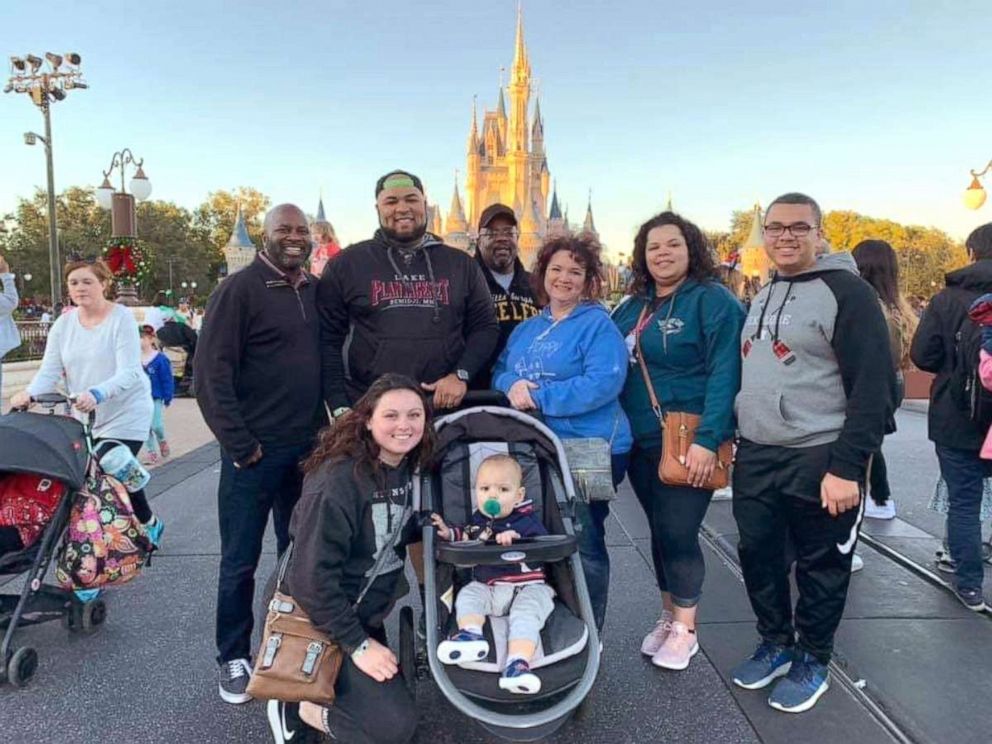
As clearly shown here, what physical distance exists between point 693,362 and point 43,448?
9.74ft

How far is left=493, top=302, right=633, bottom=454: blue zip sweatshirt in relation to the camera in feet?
9.59

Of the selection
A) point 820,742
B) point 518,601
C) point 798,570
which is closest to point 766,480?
point 798,570

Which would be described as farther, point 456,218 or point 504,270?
point 456,218

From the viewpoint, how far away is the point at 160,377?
25.3ft

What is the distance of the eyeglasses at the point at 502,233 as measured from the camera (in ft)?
13.8

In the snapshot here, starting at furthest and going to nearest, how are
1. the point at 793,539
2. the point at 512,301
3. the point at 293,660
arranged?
the point at 512,301
the point at 793,539
the point at 293,660

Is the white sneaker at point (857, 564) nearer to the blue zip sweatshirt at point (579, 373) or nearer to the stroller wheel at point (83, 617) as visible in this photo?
the blue zip sweatshirt at point (579, 373)

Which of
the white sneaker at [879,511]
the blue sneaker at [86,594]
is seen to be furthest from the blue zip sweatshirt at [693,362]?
→ the white sneaker at [879,511]

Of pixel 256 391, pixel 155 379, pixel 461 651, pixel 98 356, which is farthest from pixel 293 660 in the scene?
pixel 155 379

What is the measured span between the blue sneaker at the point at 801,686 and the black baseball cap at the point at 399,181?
273 cm

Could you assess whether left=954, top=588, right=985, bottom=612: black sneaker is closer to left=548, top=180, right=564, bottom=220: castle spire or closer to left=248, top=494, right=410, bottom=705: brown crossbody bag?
left=248, top=494, right=410, bottom=705: brown crossbody bag

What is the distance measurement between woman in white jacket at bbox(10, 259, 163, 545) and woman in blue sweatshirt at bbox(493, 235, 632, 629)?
88.0 inches

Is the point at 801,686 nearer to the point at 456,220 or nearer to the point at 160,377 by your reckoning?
the point at 160,377

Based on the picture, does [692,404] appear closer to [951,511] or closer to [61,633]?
[951,511]
